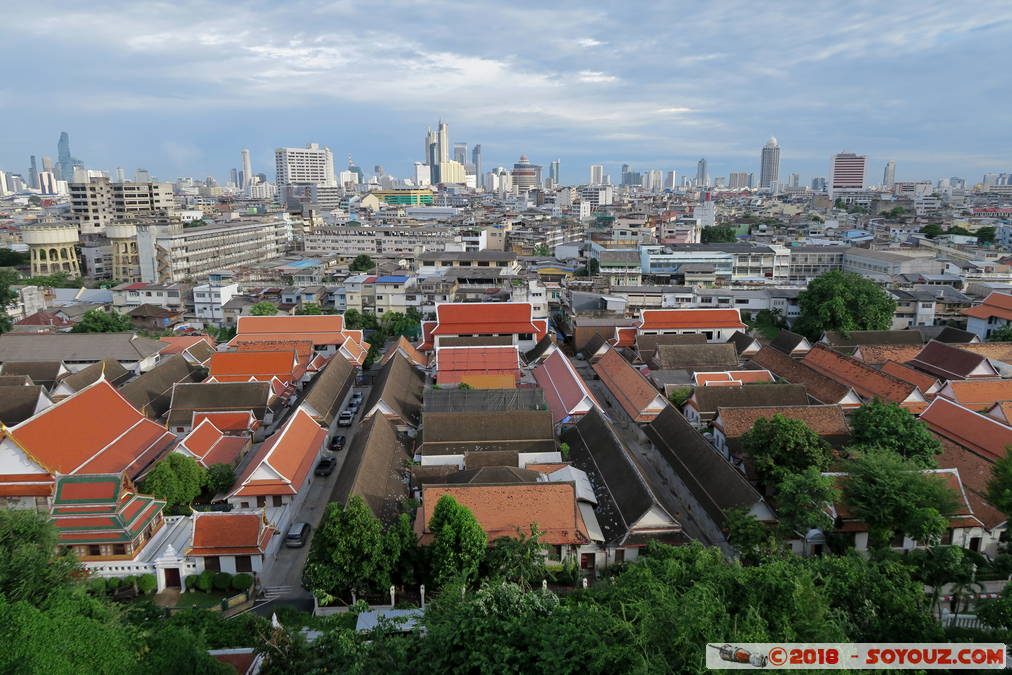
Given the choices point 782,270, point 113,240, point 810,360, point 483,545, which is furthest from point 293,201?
point 483,545

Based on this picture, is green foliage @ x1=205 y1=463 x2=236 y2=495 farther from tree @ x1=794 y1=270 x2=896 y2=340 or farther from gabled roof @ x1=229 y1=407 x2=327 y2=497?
tree @ x1=794 y1=270 x2=896 y2=340

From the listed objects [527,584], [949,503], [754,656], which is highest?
[754,656]

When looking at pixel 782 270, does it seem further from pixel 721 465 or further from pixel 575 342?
pixel 721 465

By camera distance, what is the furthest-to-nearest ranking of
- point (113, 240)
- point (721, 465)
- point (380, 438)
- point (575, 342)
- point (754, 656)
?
point (113, 240)
point (575, 342)
point (380, 438)
point (721, 465)
point (754, 656)

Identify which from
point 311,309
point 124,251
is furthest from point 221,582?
point 124,251

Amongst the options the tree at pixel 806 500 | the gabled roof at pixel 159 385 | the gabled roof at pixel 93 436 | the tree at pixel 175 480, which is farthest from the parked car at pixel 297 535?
the tree at pixel 806 500

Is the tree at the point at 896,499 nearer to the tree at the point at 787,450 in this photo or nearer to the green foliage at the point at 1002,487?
the green foliage at the point at 1002,487
